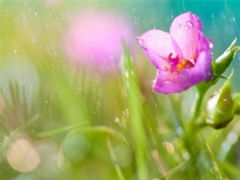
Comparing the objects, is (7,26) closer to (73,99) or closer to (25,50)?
(25,50)

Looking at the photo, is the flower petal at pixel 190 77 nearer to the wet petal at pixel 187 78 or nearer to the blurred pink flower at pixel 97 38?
the wet petal at pixel 187 78

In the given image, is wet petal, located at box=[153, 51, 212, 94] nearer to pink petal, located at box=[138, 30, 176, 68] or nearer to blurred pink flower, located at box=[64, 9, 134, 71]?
pink petal, located at box=[138, 30, 176, 68]

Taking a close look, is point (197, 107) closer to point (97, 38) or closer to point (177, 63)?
point (177, 63)

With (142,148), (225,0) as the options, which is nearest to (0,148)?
(142,148)

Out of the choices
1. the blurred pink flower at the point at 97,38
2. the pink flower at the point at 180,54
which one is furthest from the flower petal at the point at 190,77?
the blurred pink flower at the point at 97,38

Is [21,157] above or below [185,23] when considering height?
below

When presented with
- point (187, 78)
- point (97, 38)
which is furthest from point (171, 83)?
point (97, 38)

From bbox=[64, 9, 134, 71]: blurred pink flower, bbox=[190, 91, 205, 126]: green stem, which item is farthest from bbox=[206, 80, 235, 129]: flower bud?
bbox=[64, 9, 134, 71]: blurred pink flower
